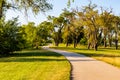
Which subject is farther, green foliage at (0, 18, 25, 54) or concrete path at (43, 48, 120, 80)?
green foliage at (0, 18, 25, 54)

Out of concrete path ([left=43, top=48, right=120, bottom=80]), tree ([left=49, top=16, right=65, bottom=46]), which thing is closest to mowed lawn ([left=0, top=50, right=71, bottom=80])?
concrete path ([left=43, top=48, right=120, bottom=80])

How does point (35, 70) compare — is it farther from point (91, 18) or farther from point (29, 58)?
point (91, 18)

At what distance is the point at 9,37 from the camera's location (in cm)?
4278

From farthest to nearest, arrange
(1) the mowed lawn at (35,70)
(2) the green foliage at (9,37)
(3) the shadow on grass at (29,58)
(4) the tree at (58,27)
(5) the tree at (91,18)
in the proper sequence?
(4) the tree at (58,27) < (5) the tree at (91,18) < (2) the green foliage at (9,37) < (3) the shadow on grass at (29,58) < (1) the mowed lawn at (35,70)

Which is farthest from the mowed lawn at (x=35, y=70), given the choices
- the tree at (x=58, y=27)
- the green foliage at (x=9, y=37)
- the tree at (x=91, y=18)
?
the tree at (x=58, y=27)

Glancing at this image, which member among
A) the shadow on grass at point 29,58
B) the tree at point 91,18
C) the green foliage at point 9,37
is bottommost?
the shadow on grass at point 29,58

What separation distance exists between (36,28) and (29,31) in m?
1.87

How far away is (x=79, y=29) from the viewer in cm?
8844

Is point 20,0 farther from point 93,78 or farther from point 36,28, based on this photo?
point 36,28

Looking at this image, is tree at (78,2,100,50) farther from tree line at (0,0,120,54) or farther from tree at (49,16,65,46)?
tree at (49,16,65,46)

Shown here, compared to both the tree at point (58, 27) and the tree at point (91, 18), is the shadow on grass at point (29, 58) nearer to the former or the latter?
the tree at point (91, 18)

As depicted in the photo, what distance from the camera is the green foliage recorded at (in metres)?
41.6

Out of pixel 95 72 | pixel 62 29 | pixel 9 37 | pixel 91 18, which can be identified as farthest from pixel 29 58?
pixel 62 29

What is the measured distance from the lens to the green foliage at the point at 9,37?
136 ft
